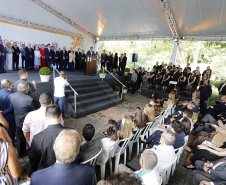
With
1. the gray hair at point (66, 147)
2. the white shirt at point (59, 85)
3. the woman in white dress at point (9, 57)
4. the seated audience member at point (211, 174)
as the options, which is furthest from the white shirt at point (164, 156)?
the woman in white dress at point (9, 57)

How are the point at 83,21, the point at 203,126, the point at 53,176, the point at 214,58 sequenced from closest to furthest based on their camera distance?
the point at 53,176 → the point at 203,126 → the point at 83,21 → the point at 214,58

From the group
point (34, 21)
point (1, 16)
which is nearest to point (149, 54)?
point (34, 21)

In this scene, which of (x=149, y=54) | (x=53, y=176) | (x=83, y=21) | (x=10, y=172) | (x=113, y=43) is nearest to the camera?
(x=53, y=176)

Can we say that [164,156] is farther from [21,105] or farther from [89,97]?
[89,97]

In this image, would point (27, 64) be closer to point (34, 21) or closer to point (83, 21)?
point (34, 21)

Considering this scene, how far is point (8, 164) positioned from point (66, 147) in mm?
584

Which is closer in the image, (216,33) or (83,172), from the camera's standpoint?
(83,172)

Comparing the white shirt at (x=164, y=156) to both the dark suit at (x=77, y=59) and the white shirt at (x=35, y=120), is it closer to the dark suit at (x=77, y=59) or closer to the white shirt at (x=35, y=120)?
the white shirt at (x=35, y=120)

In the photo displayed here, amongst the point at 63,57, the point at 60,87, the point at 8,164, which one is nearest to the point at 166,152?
the point at 8,164

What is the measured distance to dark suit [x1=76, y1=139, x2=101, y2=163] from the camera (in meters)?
1.80

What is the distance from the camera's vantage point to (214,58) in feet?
46.1

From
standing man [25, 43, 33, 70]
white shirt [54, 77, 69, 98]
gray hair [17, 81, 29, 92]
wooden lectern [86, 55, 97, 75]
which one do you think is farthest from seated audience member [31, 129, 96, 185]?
standing man [25, 43, 33, 70]

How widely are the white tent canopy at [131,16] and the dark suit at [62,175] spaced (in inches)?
300

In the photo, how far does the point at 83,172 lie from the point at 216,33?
993 cm
